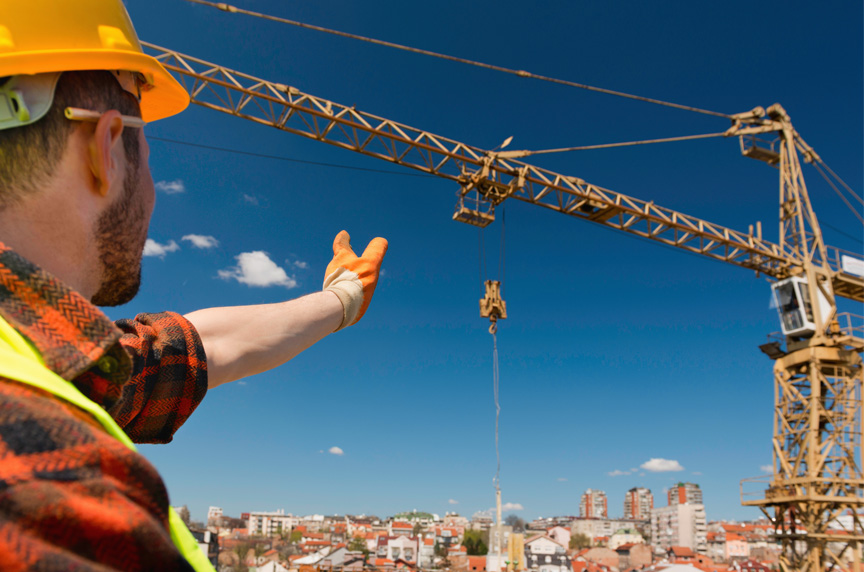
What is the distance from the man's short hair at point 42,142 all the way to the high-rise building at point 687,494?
15007cm

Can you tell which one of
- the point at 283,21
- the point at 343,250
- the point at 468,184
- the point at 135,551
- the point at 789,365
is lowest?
the point at 135,551

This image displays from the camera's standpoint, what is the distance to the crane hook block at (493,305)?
14.2 m

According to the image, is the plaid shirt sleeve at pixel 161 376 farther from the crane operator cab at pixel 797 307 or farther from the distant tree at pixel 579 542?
the distant tree at pixel 579 542

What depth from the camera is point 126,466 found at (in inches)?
21.1

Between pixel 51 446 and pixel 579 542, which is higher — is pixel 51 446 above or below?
above

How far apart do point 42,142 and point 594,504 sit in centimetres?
19131

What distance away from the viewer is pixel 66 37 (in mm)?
920

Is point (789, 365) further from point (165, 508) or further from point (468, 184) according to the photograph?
point (165, 508)

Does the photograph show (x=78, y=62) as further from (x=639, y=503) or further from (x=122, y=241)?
(x=639, y=503)

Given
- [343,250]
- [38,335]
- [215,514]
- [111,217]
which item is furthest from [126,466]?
[215,514]

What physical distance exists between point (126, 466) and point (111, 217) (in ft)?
1.93

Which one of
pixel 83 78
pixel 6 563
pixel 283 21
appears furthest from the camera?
pixel 283 21

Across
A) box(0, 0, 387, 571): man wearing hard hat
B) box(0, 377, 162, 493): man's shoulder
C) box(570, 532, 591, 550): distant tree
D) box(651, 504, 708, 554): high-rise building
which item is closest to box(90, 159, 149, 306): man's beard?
box(0, 0, 387, 571): man wearing hard hat

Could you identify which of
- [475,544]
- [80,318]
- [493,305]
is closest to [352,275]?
[80,318]
